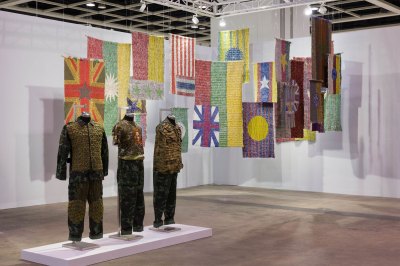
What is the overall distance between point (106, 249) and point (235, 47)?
518 centimetres

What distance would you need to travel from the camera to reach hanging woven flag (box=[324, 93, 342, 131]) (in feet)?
34.3

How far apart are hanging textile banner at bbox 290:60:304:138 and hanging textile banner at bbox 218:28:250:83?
2.86ft

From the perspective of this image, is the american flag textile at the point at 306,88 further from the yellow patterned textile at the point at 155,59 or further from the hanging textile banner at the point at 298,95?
the yellow patterned textile at the point at 155,59

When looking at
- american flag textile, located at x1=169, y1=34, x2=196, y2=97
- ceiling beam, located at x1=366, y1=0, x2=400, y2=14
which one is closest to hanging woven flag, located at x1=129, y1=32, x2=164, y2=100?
american flag textile, located at x1=169, y1=34, x2=196, y2=97

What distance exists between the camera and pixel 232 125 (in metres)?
9.35

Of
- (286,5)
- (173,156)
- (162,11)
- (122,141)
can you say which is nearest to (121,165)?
(122,141)

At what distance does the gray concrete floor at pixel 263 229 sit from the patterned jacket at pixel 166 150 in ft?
2.93

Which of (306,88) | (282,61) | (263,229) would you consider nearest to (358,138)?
(306,88)

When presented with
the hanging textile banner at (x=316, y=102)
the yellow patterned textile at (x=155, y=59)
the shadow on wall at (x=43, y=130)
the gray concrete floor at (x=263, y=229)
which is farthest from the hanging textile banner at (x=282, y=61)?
the shadow on wall at (x=43, y=130)

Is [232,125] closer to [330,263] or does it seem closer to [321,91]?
[321,91]

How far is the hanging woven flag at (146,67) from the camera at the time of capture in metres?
8.45

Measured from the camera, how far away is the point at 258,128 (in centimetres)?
939

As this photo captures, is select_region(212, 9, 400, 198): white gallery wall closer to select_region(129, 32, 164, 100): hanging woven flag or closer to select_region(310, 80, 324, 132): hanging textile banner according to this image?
select_region(310, 80, 324, 132): hanging textile banner

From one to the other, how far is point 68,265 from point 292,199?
18.7 ft
